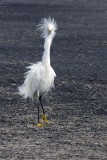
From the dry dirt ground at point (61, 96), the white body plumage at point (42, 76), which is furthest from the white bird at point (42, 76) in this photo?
the dry dirt ground at point (61, 96)

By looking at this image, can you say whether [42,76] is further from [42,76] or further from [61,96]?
[61,96]

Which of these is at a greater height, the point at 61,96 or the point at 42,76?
the point at 42,76

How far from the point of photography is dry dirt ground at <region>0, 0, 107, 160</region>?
A: 368 inches

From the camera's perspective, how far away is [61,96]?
43.7 feet

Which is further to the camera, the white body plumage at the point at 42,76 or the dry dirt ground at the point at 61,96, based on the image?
the white body plumage at the point at 42,76

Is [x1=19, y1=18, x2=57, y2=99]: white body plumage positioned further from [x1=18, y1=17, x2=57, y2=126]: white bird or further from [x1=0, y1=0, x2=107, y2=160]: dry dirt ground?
[x1=0, y1=0, x2=107, y2=160]: dry dirt ground

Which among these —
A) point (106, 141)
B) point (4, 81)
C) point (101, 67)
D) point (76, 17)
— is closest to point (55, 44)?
point (101, 67)

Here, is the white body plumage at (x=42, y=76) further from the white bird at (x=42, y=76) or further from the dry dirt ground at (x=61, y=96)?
the dry dirt ground at (x=61, y=96)

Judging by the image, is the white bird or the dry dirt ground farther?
the white bird

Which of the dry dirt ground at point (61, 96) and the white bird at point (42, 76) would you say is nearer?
the dry dirt ground at point (61, 96)

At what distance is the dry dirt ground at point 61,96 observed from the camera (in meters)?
9.36

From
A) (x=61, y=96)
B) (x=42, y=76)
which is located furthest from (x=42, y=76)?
(x=61, y=96)

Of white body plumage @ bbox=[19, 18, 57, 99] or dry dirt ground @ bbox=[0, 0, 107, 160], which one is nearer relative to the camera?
dry dirt ground @ bbox=[0, 0, 107, 160]

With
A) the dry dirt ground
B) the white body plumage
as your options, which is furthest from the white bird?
the dry dirt ground
